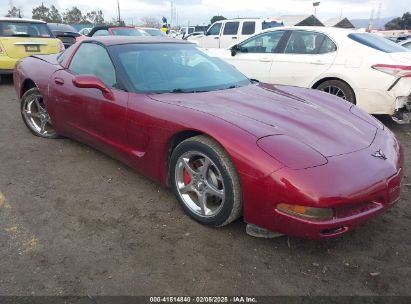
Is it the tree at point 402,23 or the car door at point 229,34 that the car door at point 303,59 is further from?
the tree at point 402,23

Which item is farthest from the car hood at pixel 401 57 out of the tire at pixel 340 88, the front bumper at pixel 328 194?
the front bumper at pixel 328 194

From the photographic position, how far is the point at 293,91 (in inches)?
148

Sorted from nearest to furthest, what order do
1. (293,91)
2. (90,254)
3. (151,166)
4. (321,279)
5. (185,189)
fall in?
1. (321,279)
2. (90,254)
3. (185,189)
4. (151,166)
5. (293,91)

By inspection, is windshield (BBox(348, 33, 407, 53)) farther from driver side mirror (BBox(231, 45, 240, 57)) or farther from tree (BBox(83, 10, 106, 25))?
Result: tree (BBox(83, 10, 106, 25))

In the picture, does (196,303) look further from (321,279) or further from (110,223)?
(110,223)

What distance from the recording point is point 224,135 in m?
2.50

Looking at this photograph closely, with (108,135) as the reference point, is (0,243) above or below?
below

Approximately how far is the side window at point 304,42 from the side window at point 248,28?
7.32m

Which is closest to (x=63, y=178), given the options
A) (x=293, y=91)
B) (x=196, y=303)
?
(x=196, y=303)

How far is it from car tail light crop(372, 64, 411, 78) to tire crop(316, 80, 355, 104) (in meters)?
0.48

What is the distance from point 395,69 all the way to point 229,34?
9.21m

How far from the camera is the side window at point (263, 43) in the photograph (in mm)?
6465

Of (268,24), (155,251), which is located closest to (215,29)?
(268,24)

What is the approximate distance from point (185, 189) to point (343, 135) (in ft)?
4.05
